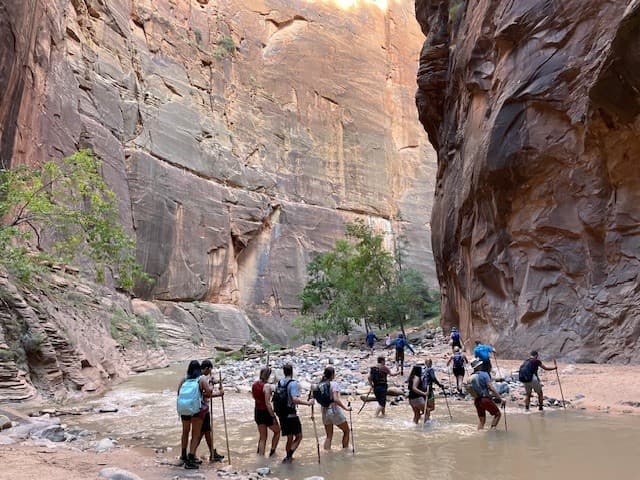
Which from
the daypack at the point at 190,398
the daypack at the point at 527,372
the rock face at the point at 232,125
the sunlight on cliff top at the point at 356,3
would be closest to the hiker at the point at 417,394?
the daypack at the point at 527,372

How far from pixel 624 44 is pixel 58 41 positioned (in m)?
29.0

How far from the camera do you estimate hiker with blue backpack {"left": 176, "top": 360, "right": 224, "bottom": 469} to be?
294 inches

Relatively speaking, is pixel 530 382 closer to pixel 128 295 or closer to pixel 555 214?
pixel 555 214

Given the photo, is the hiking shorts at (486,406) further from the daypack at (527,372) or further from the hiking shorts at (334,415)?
the hiking shorts at (334,415)

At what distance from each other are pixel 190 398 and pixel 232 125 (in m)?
50.2

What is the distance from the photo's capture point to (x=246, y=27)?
61281 mm

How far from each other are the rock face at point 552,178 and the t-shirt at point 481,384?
26.0 feet

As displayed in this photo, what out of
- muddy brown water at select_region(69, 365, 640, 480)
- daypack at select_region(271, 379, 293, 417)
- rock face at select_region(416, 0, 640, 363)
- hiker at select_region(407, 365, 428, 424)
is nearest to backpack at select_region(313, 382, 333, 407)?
daypack at select_region(271, 379, 293, 417)

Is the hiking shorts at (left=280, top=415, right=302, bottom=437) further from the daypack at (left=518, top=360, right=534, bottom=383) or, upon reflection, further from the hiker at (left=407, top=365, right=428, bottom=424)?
the daypack at (left=518, top=360, right=534, bottom=383)

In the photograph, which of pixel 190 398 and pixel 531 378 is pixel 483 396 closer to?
pixel 531 378

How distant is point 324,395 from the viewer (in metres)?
8.37

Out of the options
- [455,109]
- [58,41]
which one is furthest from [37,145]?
[455,109]

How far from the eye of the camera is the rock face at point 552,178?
15.7m

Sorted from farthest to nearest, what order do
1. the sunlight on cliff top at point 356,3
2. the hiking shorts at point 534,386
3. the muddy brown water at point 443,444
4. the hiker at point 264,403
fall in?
the sunlight on cliff top at point 356,3
the hiking shorts at point 534,386
the hiker at point 264,403
the muddy brown water at point 443,444
